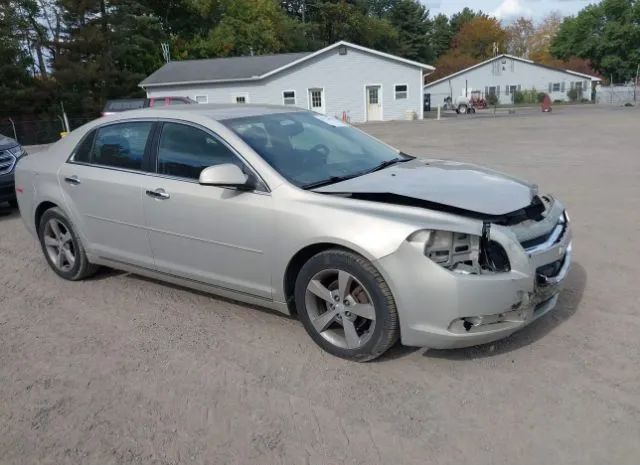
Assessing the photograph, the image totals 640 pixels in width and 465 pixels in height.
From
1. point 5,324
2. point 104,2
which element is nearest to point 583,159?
point 5,324

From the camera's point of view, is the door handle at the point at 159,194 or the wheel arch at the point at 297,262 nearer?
the wheel arch at the point at 297,262

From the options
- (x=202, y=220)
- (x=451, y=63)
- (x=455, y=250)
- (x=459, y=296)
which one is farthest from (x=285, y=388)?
(x=451, y=63)

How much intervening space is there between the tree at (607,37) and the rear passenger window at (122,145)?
267ft

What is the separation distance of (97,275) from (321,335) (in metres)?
2.81

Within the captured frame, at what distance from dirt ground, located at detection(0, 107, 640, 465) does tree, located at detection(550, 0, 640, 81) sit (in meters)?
80.0

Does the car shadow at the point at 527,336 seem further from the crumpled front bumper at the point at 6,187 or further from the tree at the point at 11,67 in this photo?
the tree at the point at 11,67

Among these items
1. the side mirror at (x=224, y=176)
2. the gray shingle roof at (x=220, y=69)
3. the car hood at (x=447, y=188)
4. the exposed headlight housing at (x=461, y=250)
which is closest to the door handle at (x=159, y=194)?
the side mirror at (x=224, y=176)

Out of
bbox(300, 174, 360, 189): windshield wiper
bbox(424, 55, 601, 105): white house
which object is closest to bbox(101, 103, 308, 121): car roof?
bbox(300, 174, 360, 189): windshield wiper

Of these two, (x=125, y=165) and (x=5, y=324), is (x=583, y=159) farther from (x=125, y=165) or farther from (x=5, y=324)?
(x=5, y=324)

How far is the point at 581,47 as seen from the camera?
76375 mm

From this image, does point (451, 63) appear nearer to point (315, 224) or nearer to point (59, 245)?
point (59, 245)

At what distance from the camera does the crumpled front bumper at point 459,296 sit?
3.14 metres

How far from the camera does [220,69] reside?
37.2m

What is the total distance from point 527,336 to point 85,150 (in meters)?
3.93
